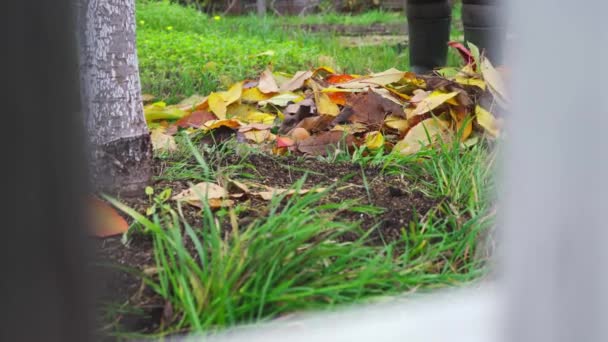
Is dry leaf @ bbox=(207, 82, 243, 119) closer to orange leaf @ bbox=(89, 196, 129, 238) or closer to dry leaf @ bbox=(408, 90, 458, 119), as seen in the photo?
dry leaf @ bbox=(408, 90, 458, 119)

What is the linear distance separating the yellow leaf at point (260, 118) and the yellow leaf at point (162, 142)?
278 millimetres

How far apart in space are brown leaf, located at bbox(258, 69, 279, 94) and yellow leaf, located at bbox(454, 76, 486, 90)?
0.60 m

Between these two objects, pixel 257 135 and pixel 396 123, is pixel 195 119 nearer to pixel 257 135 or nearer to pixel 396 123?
pixel 257 135

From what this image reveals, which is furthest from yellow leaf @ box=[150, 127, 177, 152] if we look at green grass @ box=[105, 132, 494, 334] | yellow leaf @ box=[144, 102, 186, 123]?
green grass @ box=[105, 132, 494, 334]

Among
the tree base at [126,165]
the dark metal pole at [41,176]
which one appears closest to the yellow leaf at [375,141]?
the tree base at [126,165]

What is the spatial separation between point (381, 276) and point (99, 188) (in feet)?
1.43

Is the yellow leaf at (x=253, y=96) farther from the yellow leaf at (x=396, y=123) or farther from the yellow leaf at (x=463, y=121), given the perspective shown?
the yellow leaf at (x=463, y=121)

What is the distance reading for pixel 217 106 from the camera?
6.29 feet

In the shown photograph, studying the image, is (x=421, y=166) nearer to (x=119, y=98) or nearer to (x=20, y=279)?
(x=119, y=98)

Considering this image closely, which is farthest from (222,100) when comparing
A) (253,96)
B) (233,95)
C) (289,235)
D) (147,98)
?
(289,235)

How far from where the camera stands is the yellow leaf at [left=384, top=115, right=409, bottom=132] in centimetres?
165

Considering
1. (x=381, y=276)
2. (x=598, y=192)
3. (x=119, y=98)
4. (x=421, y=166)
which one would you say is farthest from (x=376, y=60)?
(x=598, y=192)

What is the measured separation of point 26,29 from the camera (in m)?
0.26

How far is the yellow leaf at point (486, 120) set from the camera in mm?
1456
